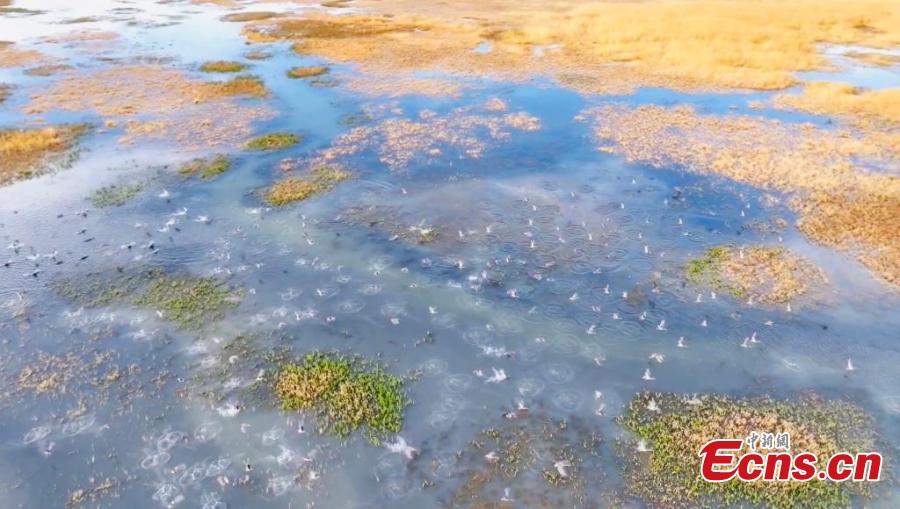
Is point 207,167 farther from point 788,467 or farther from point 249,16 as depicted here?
point 249,16

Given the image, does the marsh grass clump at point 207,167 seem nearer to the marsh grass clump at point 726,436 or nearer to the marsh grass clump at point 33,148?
the marsh grass clump at point 33,148

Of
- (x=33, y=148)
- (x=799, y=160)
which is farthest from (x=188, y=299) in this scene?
(x=799, y=160)

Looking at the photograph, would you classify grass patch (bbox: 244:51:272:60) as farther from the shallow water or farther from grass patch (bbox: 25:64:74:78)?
the shallow water

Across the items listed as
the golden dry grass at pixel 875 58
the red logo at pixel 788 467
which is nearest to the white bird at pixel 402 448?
the red logo at pixel 788 467

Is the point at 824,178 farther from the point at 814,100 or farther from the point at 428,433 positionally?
the point at 428,433

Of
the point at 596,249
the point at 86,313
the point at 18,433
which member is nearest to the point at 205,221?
the point at 86,313

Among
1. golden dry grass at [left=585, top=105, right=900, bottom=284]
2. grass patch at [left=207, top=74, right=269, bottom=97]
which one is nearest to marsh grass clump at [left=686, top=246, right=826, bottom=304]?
golden dry grass at [left=585, top=105, right=900, bottom=284]
